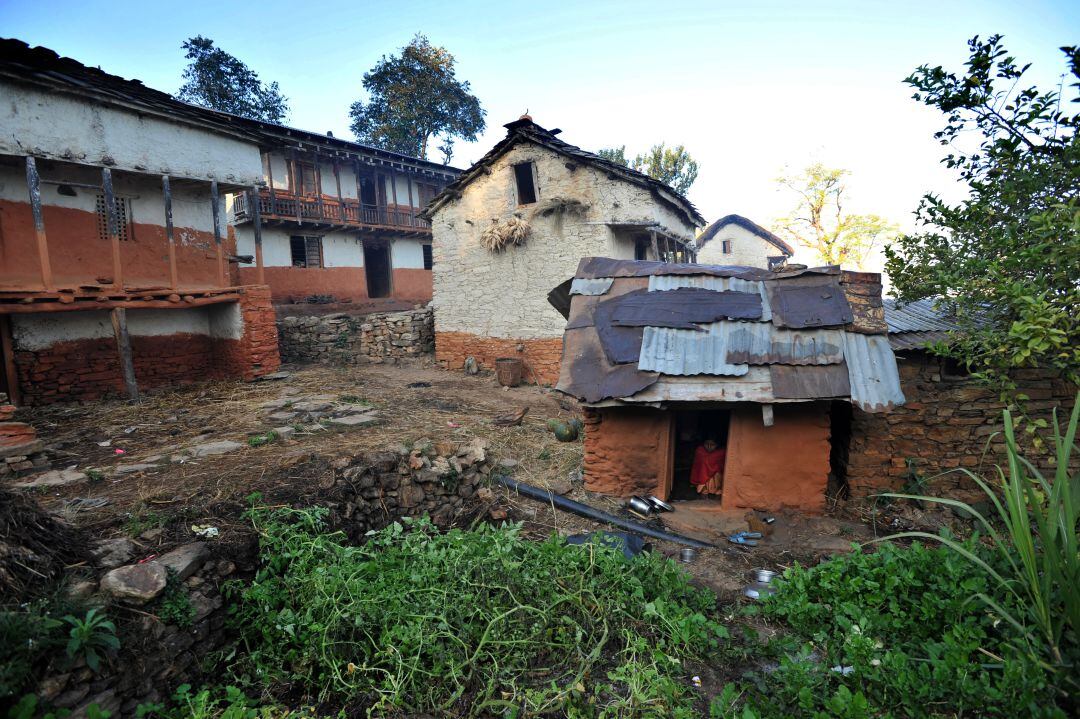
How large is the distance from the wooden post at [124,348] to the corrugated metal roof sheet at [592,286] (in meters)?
8.71

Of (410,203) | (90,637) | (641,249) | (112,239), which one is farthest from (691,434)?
(410,203)

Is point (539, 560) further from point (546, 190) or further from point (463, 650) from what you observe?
point (546, 190)

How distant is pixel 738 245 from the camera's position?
95.8 ft

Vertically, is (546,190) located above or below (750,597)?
above

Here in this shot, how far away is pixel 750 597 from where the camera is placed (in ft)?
14.7

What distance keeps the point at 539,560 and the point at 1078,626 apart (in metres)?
3.11

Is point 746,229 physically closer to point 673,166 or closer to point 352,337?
point 673,166

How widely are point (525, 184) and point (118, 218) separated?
912cm

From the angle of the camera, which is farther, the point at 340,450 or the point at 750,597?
the point at 340,450

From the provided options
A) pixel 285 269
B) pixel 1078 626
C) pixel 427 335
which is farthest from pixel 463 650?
pixel 285 269

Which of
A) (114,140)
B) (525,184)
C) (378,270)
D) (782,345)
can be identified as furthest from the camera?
(378,270)

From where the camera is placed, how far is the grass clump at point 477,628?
3053mm

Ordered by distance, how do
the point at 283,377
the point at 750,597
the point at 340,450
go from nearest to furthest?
the point at 750,597
the point at 340,450
the point at 283,377

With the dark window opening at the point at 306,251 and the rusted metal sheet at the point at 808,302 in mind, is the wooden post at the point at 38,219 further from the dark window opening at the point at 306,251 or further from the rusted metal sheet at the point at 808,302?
the rusted metal sheet at the point at 808,302
